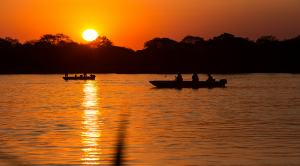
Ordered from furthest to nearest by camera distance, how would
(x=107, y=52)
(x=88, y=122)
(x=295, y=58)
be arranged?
(x=107, y=52) < (x=295, y=58) < (x=88, y=122)

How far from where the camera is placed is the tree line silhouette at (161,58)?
454 ft

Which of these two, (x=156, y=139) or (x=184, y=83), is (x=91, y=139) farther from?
(x=184, y=83)

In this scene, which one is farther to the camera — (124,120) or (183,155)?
(124,120)

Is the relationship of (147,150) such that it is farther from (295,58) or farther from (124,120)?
(295,58)

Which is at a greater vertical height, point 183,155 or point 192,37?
point 192,37

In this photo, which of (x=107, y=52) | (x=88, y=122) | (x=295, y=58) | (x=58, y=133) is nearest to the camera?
(x=58, y=133)

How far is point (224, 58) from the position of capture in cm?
13875

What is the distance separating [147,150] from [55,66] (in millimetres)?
136718

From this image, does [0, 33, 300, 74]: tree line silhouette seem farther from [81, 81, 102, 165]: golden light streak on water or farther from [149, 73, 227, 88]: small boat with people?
[81, 81, 102, 165]: golden light streak on water

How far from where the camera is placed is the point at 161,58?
146500mm

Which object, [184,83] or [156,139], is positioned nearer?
[156,139]

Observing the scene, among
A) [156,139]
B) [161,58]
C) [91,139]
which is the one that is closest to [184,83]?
[156,139]

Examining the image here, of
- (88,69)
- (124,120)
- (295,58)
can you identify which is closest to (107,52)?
(88,69)

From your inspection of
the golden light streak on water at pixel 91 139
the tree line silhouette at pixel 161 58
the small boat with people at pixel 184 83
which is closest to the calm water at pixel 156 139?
the golden light streak on water at pixel 91 139
